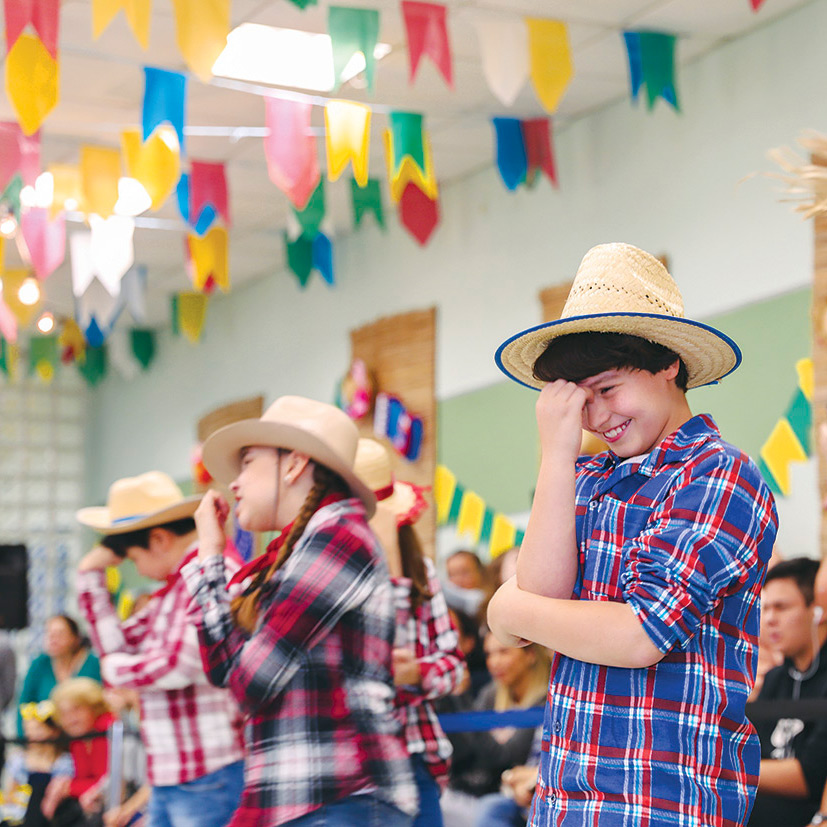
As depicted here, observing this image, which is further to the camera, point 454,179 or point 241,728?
point 454,179

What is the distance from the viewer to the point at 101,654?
2.88 metres

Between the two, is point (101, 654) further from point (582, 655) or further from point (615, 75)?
point (615, 75)

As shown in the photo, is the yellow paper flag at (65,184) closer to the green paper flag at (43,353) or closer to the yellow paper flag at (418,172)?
the yellow paper flag at (418,172)

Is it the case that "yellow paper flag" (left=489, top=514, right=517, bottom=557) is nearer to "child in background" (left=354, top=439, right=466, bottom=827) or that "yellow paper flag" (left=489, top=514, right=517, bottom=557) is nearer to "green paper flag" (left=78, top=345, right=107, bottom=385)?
"child in background" (left=354, top=439, right=466, bottom=827)

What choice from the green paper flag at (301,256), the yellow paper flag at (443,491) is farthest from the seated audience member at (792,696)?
the green paper flag at (301,256)

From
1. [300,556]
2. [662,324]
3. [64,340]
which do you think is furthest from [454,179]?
[662,324]

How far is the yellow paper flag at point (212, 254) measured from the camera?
256 inches

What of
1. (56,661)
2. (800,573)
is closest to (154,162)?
(800,573)

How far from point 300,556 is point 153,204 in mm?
3141

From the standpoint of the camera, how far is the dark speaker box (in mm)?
5293

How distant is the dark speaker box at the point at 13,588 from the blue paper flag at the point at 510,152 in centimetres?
258

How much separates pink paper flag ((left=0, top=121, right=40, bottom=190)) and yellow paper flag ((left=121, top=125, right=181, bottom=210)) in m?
0.36

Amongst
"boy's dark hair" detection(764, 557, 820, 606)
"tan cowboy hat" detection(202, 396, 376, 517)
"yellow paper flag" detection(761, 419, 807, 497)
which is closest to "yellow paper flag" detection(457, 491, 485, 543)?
"yellow paper flag" detection(761, 419, 807, 497)

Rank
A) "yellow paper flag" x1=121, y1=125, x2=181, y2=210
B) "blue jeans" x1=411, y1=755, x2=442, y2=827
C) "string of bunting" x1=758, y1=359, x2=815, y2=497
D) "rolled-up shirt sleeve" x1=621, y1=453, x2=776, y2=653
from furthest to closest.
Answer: "yellow paper flag" x1=121, y1=125, x2=181, y2=210, "string of bunting" x1=758, y1=359, x2=815, y2=497, "blue jeans" x1=411, y1=755, x2=442, y2=827, "rolled-up shirt sleeve" x1=621, y1=453, x2=776, y2=653
